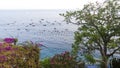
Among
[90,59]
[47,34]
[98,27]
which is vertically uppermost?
[98,27]

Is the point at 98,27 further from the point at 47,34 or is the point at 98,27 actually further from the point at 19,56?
the point at 47,34

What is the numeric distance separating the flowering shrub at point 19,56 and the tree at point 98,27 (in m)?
8.49

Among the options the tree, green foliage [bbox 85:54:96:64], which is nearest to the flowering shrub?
green foliage [bbox 85:54:96:64]

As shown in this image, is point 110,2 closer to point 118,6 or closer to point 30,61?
point 118,6

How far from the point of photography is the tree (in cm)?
1498

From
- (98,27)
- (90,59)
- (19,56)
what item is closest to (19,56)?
(19,56)

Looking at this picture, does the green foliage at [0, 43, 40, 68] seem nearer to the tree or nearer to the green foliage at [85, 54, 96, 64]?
the green foliage at [85, 54, 96, 64]

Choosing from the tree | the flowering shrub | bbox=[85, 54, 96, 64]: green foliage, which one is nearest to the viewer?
the flowering shrub

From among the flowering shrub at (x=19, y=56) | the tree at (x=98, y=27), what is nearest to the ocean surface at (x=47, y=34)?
the tree at (x=98, y=27)

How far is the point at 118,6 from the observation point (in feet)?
48.5

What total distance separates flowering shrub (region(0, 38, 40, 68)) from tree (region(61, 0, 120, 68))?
27.8 feet

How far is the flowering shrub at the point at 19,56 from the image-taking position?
535 cm

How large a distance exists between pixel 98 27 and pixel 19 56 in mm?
10232

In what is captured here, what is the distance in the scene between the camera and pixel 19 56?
5.61 meters
